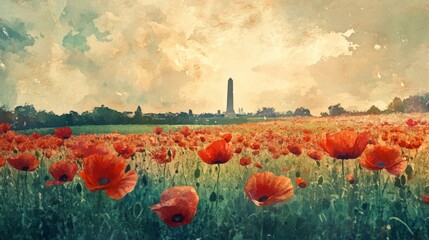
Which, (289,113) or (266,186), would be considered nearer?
(266,186)

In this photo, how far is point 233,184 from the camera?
292cm

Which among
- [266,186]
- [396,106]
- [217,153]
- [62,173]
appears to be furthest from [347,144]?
[62,173]

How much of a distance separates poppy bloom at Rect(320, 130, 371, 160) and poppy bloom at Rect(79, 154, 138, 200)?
38.9 inches

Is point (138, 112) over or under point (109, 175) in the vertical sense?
over

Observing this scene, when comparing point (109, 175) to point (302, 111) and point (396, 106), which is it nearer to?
point (302, 111)

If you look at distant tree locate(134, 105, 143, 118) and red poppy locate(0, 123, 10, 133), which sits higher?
distant tree locate(134, 105, 143, 118)

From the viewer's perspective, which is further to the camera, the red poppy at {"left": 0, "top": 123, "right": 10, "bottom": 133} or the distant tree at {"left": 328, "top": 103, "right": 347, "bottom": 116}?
the distant tree at {"left": 328, "top": 103, "right": 347, "bottom": 116}

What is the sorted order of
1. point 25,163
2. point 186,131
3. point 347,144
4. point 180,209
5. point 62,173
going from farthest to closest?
point 186,131
point 25,163
point 62,173
point 347,144
point 180,209

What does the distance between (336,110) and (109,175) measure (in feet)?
6.66

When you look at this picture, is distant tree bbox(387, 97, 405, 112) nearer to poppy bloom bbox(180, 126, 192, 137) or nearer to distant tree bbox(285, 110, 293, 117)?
distant tree bbox(285, 110, 293, 117)

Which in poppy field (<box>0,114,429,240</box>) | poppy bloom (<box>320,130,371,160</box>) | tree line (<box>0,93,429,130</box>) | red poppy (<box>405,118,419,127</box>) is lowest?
poppy field (<box>0,114,429,240</box>)

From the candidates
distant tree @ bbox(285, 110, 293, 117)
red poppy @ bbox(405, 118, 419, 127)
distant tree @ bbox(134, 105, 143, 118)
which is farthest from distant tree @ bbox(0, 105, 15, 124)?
red poppy @ bbox(405, 118, 419, 127)

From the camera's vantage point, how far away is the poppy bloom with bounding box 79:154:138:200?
5.91ft

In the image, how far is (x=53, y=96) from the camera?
335cm
